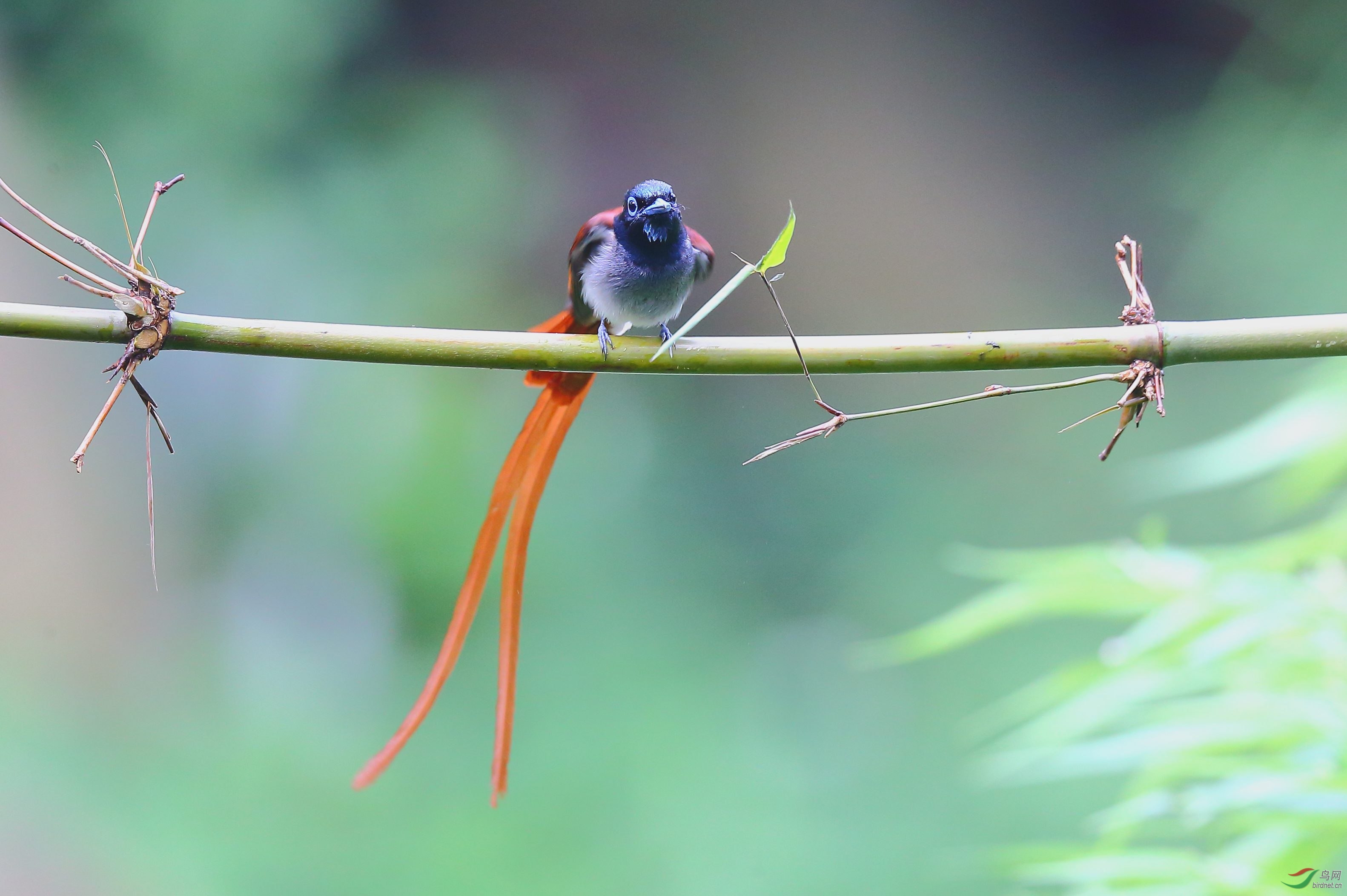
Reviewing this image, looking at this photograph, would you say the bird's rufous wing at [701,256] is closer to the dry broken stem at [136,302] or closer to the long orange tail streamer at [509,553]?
the long orange tail streamer at [509,553]

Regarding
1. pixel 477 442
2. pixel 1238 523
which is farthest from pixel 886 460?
pixel 477 442

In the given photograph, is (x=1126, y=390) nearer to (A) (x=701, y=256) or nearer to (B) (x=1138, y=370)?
(B) (x=1138, y=370)

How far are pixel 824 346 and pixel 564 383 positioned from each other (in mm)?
229

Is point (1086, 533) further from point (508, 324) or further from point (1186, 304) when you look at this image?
point (508, 324)

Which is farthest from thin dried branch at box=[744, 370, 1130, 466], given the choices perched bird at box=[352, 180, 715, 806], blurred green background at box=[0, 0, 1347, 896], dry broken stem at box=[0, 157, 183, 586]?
blurred green background at box=[0, 0, 1347, 896]

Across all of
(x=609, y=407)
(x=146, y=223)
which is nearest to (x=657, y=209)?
(x=146, y=223)

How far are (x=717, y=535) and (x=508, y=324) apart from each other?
0.61 metres

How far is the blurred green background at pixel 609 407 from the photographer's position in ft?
5.85

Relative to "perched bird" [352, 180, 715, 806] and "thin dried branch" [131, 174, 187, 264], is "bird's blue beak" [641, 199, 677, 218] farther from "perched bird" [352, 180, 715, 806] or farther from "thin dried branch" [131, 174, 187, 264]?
"thin dried branch" [131, 174, 187, 264]

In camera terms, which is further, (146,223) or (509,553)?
(509,553)

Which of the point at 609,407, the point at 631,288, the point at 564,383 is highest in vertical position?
the point at 609,407

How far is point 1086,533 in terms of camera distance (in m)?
2.07

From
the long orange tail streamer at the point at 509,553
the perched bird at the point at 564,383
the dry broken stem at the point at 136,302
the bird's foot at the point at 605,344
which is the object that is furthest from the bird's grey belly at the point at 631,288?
the dry broken stem at the point at 136,302

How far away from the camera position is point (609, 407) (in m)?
1.99
